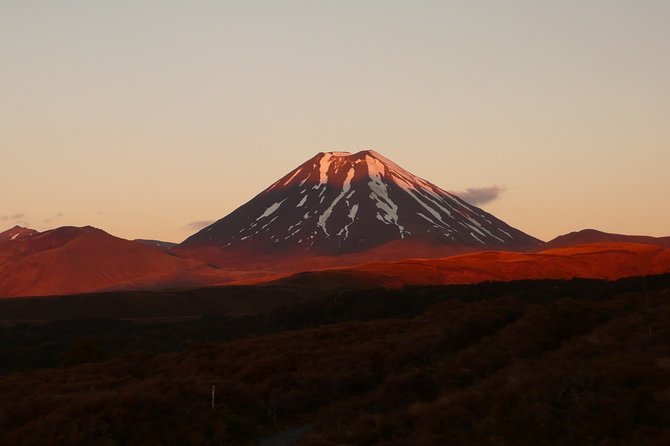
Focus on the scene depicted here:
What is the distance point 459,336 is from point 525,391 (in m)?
17.8

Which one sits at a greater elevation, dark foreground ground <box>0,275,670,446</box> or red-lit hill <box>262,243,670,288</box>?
red-lit hill <box>262,243,670,288</box>

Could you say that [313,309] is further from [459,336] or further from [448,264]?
[448,264]

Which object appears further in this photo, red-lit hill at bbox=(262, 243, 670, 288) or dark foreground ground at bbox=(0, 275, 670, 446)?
red-lit hill at bbox=(262, 243, 670, 288)

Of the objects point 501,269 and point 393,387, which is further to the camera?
point 501,269

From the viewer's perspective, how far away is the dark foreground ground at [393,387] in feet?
64.4

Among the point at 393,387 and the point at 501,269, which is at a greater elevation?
the point at 501,269

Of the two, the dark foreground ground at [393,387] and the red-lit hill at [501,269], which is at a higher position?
the red-lit hill at [501,269]

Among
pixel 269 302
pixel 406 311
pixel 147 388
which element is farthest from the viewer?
pixel 269 302

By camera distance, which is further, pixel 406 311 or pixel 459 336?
pixel 406 311

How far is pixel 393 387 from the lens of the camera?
92.4 ft

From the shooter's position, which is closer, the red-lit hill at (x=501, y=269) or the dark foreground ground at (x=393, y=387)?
the dark foreground ground at (x=393, y=387)

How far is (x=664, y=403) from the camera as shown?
18.5 meters

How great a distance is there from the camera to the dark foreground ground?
19.6 m

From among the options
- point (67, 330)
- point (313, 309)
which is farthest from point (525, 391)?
point (67, 330)
